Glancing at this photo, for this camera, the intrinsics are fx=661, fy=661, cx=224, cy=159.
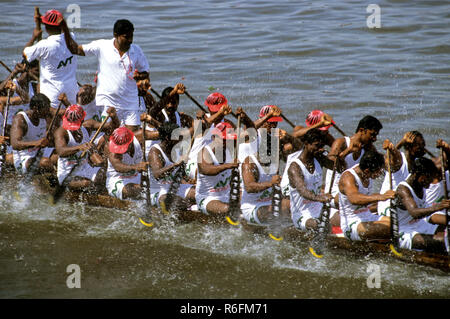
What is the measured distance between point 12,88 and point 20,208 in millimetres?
1967

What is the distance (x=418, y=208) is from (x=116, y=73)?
5031mm

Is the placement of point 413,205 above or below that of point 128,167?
below

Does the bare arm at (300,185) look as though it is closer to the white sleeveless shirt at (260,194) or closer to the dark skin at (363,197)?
the dark skin at (363,197)

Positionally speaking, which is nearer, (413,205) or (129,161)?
(413,205)

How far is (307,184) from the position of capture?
814 centimetres

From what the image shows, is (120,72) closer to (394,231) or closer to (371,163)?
(371,163)

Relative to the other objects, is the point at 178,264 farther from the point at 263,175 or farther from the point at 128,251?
the point at 263,175

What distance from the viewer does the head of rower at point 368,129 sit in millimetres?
8281

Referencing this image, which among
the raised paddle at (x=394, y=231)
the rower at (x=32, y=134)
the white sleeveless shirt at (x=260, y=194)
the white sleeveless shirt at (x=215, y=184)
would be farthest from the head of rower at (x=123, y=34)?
the raised paddle at (x=394, y=231)

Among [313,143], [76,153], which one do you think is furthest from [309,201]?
[76,153]

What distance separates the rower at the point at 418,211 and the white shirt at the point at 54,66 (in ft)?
19.2

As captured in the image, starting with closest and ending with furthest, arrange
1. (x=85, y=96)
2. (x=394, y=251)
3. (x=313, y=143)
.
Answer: (x=394, y=251), (x=313, y=143), (x=85, y=96)

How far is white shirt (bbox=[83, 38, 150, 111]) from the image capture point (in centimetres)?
1014

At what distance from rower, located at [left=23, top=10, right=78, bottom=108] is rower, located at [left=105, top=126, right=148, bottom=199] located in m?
2.03
